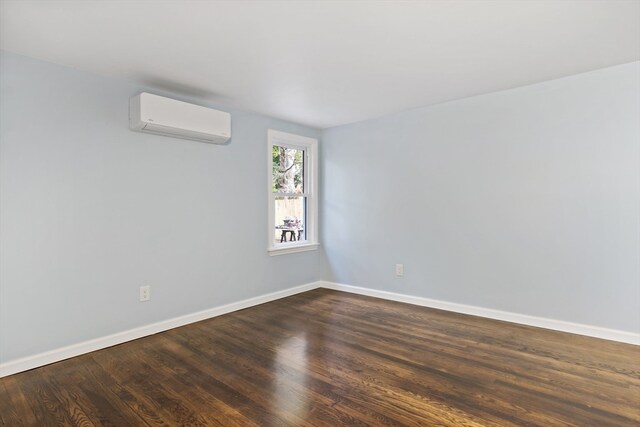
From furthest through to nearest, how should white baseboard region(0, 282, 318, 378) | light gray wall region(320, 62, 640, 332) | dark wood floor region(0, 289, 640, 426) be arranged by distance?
light gray wall region(320, 62, 640, 332), white baseboard region(0, 282, 318, 378), dark wood floor region(0, 289, 640, 426)

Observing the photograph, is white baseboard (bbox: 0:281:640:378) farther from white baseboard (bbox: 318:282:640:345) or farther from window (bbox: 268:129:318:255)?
window (bbox: 268:129:318:255)

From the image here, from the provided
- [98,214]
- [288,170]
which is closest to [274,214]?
[288,170]

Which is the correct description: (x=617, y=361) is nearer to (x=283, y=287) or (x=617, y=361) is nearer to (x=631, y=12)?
(x=631, y=12)

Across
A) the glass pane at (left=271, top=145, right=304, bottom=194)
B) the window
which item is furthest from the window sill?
the glass pane at (left=271, top=145, right=304, bottom=194)

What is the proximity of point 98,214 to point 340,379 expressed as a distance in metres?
2.22

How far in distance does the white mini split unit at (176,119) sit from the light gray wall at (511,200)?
1807 mm

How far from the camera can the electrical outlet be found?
3.00m

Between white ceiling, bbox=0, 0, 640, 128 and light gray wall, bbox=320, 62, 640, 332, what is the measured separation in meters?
0.37

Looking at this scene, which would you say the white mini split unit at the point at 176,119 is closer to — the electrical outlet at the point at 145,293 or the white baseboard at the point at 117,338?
the electrical outlet at the point at 145,293

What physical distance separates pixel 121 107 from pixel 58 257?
1.28m

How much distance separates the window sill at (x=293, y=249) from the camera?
4.14m

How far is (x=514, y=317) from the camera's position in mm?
3273

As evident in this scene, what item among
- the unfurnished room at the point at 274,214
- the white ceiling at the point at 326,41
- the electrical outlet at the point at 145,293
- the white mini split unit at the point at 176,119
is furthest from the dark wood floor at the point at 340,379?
the white ceiling at the point at 326,41

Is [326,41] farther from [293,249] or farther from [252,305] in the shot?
[252,305]
